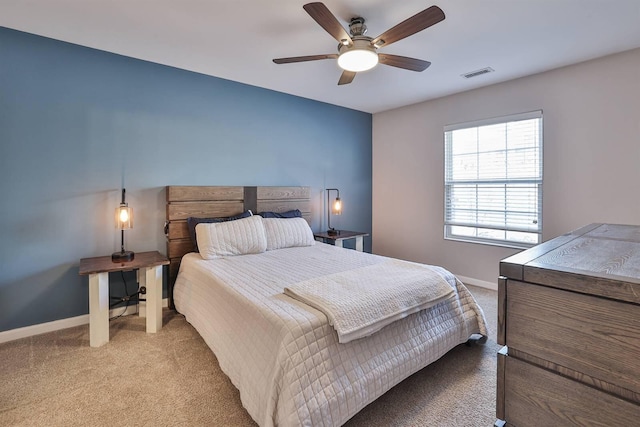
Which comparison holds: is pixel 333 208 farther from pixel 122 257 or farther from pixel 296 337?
pixel 296 337

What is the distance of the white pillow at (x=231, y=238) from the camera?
2973 mm

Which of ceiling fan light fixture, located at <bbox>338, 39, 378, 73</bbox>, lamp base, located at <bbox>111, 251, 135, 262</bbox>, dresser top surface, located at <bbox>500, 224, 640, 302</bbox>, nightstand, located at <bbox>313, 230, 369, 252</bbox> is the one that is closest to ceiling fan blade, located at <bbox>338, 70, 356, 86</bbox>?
ceiling fan light fixture, located at <bbox>338, 39, 378, 73</bbox>

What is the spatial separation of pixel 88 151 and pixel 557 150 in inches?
183

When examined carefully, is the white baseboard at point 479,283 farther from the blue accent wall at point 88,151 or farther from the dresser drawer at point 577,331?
the dresser drawer at point 577,331

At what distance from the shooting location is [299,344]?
1496mm

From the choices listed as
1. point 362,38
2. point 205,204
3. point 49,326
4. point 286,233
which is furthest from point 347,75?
point 49,326

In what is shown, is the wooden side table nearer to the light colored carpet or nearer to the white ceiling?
the light colored carpet

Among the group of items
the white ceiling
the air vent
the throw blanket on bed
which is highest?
the air vent

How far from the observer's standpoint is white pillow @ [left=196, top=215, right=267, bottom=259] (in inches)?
117

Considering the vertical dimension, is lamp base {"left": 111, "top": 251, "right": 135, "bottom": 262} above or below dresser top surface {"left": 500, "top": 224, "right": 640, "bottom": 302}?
below

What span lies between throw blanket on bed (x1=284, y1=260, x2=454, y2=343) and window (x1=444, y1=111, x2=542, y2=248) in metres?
1.96

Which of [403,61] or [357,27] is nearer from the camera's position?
[357,27]

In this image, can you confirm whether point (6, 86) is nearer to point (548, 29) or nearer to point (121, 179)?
point (121, 179)

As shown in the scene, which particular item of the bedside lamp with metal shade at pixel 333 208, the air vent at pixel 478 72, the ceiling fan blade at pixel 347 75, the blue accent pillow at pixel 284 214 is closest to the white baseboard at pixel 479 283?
the bedside lamp with metal shade at pixel 333 208
